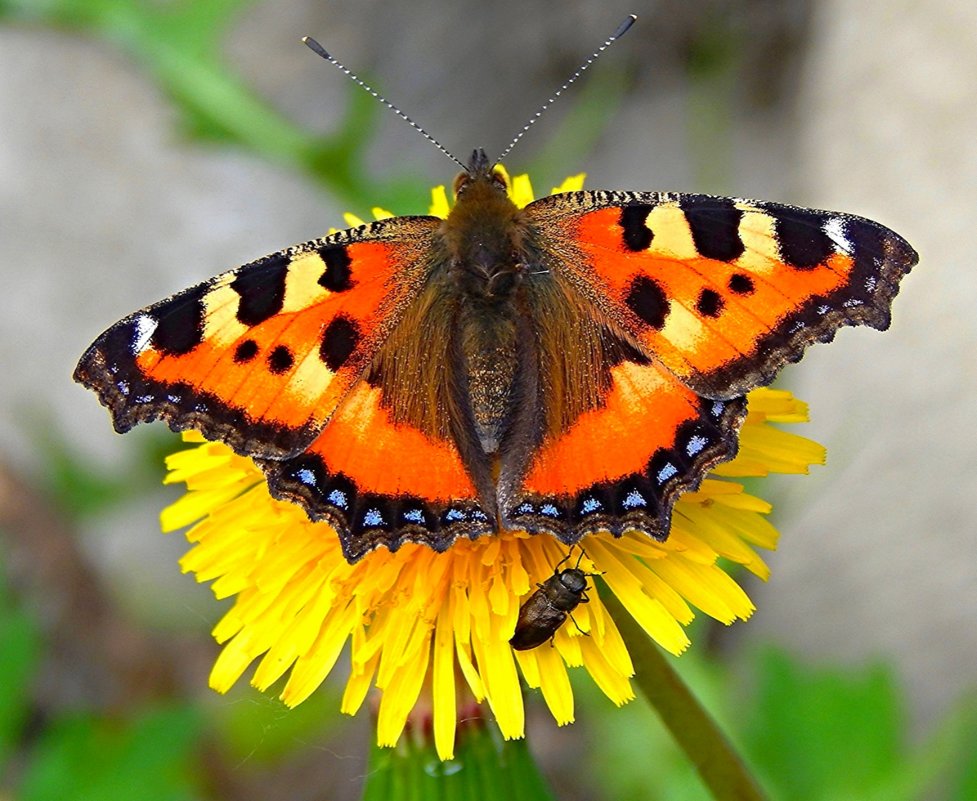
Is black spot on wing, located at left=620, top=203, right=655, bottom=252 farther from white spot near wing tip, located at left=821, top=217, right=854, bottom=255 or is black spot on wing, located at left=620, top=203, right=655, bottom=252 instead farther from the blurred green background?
the blurred green background

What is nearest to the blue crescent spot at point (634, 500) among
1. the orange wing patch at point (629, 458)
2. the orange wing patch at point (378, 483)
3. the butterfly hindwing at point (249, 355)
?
the orange wing patch at point (629, 458)

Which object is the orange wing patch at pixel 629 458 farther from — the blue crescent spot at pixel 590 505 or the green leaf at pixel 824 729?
the green leaf at pixel 824 729

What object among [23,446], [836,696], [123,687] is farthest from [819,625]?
[23,446]

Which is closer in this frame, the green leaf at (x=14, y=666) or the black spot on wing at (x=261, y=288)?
the black spot on wing at (x=261, y=288)

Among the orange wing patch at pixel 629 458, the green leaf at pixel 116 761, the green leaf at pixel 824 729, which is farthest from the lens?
the green leaf at pixel 824 729

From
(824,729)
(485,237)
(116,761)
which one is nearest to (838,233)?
(485,237)

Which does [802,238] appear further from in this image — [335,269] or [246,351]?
[246,351]
